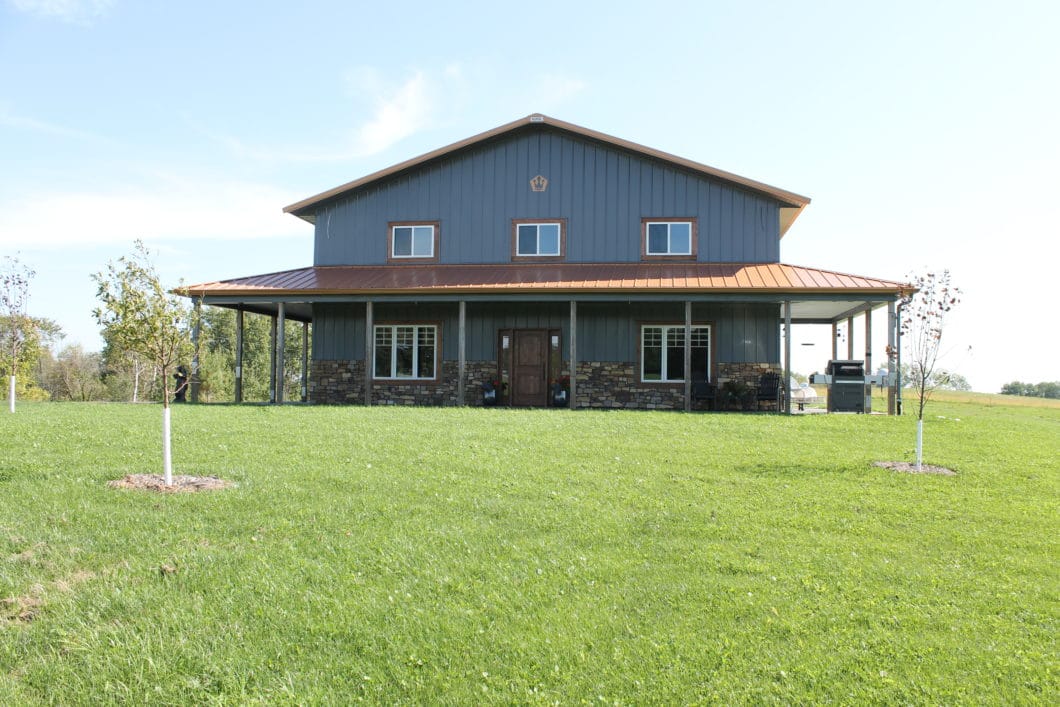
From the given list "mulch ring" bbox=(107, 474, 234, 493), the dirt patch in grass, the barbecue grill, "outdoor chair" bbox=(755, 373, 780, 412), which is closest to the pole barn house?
"outdoor chair" bbox=(755, 373, 780, 412)

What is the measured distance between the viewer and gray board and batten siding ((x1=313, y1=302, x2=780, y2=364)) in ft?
54.3

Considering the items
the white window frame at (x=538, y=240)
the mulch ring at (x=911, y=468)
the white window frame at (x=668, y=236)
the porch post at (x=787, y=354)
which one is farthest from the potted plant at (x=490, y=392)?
the mulch ring at (x=911, y=468)

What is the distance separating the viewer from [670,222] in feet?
56.3

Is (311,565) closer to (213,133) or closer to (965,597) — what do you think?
(965,597)

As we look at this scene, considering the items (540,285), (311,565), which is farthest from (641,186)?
(311,565)

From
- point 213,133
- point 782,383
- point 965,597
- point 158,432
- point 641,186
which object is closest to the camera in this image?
point 965,597

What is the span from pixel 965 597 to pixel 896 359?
8.81 meters

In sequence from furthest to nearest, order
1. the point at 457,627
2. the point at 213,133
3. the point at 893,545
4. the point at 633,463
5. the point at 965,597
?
the point at 213,133
the point at 633,463
the point at 893,545
the point at 965,597
the point at 457,627

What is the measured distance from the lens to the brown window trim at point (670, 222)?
17.0 metres

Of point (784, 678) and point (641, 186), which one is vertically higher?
point (641, 186)

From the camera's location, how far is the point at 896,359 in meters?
11.7

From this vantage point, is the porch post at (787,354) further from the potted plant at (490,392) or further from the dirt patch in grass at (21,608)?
the dirt patch in grass at (21,608)

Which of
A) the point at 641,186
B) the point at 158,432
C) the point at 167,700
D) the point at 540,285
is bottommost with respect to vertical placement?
the point at 167,700

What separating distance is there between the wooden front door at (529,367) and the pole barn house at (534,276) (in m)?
0.04
